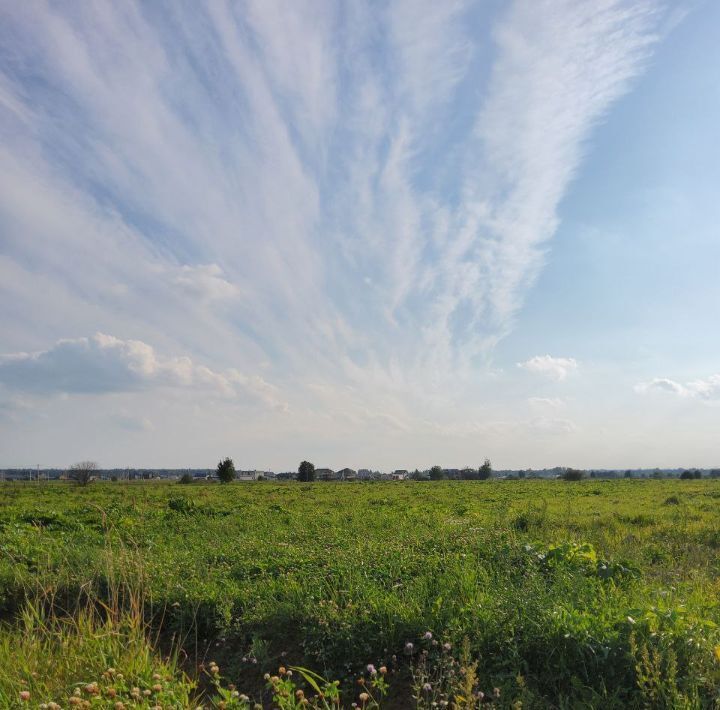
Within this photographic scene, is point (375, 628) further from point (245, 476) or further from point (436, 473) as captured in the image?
point (245, 476)

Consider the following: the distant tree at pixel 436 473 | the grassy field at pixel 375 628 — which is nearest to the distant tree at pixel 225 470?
the distant tree at pixel 436 473

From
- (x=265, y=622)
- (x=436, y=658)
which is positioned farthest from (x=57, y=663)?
(x=436, y=658)

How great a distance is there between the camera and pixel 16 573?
271 inches

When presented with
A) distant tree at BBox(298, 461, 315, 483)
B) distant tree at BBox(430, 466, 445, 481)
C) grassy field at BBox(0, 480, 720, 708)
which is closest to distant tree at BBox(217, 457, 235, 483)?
distant tree at BBox(298, 461, 315, 483)

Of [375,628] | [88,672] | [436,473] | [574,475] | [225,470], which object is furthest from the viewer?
[436,473]

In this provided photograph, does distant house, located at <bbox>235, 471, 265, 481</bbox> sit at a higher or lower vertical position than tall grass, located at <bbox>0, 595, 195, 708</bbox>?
lower

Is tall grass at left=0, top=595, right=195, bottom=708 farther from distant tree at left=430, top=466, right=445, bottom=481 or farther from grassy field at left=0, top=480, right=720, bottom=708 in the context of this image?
distant tree at left=430, top=466, right=445, bottom=481

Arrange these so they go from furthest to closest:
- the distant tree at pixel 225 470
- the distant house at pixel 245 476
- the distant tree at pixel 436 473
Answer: the distant house at pixel 245 476 → the distant tree at pixel 436 473 → the distant tree at pixel 225 470

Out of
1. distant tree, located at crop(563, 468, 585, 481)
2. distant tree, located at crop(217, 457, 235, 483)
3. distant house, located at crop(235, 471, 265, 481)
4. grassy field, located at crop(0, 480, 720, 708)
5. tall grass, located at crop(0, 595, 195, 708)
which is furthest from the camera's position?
distant house, located at crop(235, 471, 265, 481)

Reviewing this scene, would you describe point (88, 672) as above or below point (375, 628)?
below

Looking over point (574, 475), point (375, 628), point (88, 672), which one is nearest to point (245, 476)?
point (574, 475)

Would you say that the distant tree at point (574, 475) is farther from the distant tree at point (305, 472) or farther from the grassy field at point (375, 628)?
the grassy field at point (375, 628)

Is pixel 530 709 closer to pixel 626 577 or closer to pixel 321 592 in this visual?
pixel 321 592

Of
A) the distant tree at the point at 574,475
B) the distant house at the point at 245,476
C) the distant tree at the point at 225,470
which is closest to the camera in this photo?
the distant tree at the point at 574,475
